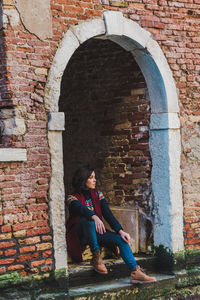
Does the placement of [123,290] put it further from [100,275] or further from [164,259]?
[164,259]

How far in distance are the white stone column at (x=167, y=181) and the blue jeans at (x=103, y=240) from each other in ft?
2.74

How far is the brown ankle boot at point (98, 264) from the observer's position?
20.3ft

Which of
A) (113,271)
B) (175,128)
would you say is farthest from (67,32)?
(113,271)

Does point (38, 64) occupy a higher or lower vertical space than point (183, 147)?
higher

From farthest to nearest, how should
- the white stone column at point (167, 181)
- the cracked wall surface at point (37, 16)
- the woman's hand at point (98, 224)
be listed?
the white stone column at point (167, 181) < the woman's hand at point (98, 224) < the cracked wall surface at point (37, 16)

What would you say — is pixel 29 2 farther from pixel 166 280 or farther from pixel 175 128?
pixel 166 280

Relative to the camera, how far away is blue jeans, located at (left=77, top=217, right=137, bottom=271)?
610cm

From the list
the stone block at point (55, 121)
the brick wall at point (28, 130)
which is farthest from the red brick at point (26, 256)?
the stone block at point (55, 121)

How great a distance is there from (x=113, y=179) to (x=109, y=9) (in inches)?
87.8

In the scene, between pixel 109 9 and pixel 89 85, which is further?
pixel 89 85

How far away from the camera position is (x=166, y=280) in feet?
21.7

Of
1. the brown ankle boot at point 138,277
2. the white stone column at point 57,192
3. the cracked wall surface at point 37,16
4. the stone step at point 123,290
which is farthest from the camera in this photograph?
the brown ankle boot at point 138,277

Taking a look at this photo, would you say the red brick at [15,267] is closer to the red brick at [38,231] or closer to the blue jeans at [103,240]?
the red brick at [38,231]

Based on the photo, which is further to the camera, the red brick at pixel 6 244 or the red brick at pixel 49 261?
the red brick at pixel 49 261
